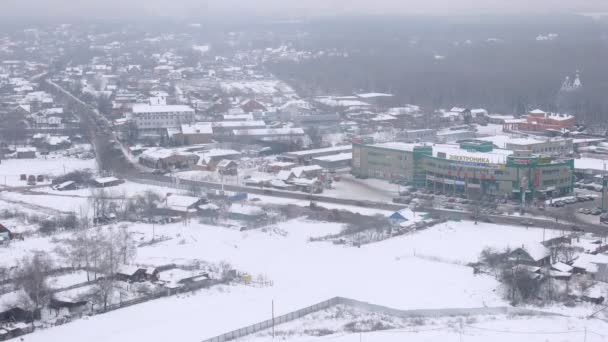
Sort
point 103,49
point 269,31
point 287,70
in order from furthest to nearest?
1. point 269,31
2. point 103,49
3. point 287,70

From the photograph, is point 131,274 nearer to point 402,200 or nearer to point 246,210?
point 246,210

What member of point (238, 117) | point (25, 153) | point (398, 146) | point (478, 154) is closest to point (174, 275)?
point (478, 154)

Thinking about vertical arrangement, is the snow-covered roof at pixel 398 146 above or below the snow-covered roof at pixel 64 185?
above

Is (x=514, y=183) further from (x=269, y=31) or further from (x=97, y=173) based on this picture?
(x=269, y=31)

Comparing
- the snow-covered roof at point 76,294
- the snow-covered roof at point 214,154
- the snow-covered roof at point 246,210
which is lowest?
the snow-covered roof at point 76,294

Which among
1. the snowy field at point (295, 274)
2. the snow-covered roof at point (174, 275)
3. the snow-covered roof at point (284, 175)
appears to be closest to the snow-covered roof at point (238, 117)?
the snow-covered roof at point (284, 175)

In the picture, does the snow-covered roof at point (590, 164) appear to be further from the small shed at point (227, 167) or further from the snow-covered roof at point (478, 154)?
the small shed at point (227, 167)

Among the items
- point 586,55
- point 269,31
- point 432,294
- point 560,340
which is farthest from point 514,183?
point 269,31

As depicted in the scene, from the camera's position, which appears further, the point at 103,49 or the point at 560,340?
the point at 103,49
